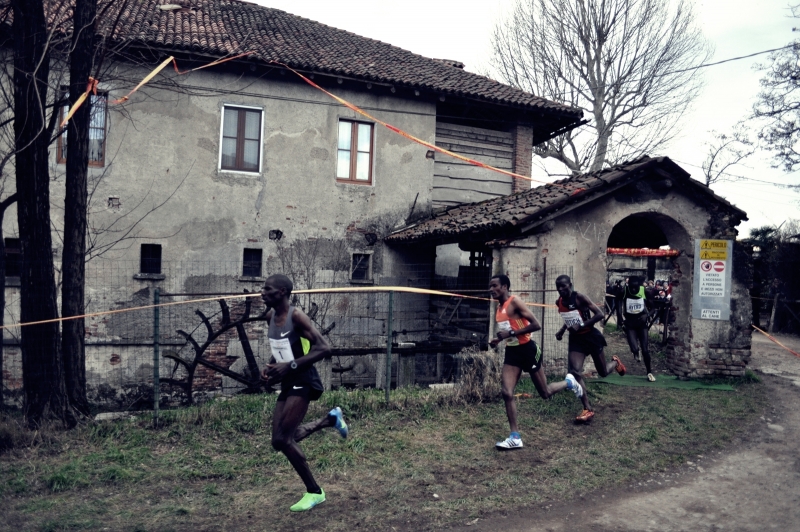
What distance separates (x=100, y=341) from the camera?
42.3 feet

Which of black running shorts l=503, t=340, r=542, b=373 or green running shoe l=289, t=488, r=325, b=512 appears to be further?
black running shorts l=503, t=340, r=542, b=373

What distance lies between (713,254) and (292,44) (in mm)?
10091

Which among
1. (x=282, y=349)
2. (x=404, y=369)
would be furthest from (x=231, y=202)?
(x=282, y=349)

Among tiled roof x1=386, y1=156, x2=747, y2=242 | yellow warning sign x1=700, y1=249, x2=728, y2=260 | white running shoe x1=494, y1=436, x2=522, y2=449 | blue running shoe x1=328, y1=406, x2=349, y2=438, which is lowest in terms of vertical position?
white running shoe x1=494, y1=436, x2=522, y2=449

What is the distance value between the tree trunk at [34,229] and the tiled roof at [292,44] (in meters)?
4.44

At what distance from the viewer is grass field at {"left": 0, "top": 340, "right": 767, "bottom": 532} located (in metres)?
5.33

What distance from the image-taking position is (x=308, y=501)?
5.34 metres

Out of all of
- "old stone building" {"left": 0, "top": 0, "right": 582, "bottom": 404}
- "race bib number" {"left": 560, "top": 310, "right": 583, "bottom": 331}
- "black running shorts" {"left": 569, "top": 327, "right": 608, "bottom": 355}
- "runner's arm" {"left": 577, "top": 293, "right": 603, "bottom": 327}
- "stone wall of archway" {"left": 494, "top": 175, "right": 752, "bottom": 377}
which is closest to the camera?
"runner's arm" {"left": 577, "top": 293, "right": 603, "bottom": 327}

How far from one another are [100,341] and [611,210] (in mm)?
10270

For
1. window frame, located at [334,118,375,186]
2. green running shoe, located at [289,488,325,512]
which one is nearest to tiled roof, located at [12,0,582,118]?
window frame, located at [334,118,375,186]

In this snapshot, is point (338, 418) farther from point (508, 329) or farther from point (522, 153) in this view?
point (522, 153)

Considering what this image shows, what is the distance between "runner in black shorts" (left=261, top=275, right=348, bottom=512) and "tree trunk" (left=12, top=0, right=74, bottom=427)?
12.6 ft

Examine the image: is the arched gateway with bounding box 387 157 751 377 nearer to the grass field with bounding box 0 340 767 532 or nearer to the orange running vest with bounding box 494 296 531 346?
the grass field with bounding box 0 340 767 532

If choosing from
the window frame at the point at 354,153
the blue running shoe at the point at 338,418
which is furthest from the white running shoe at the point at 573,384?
the window frame at the point at 354,153
